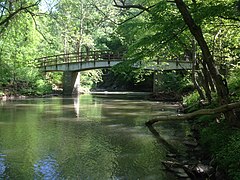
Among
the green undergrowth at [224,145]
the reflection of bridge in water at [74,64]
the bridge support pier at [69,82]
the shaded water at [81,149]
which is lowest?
the shaded water at [81,149]

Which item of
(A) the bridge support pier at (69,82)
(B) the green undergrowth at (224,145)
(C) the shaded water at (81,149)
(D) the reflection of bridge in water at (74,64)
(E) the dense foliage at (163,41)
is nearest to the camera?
(B) the green undergrowth at (224,145)

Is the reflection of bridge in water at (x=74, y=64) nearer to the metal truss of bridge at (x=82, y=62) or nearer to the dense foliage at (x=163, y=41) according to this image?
the metal truss of bridge at (x=82, y=62)

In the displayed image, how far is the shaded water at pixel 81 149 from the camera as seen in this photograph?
6.38 meters

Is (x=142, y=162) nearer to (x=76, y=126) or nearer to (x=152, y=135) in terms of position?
(x=152, y=135)

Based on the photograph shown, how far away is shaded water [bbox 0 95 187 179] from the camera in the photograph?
20.9 feet

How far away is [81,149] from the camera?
823 centimetres

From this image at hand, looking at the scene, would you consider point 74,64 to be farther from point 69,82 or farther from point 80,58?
point 69,82

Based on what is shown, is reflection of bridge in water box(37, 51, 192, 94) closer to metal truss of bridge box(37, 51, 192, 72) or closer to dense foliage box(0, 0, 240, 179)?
metal truss of bridge box(37, 51, 192, 72)

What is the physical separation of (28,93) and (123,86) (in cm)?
2090

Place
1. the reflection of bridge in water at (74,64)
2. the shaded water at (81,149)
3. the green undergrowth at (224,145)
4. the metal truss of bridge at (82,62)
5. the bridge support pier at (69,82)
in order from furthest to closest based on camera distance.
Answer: the bridge support pier at (69,82), the reflection of bridge in water at (74,64), the metal truss of bridge at (82,62), the shaded water at (81,149), the green undergrowth at (224,145)

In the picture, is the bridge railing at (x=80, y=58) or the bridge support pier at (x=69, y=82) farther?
the bridge support pier at (x=69, y=82)

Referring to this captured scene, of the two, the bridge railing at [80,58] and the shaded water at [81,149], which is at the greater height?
the bridge railing at [80,58]

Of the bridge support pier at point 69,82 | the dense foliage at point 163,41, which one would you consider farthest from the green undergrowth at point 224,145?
the bridge support pier at point 69,82

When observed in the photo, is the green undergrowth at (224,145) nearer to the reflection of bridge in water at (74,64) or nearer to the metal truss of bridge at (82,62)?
the metal truss of bridge at (82,62)
